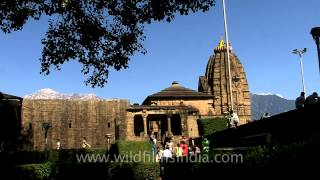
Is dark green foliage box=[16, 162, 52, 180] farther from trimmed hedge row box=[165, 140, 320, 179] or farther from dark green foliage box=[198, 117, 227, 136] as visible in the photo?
dark green foliage box=[198, 117, 227, 136]

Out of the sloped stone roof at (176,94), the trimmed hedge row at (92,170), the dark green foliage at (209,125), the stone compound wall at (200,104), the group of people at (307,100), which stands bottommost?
the trimmed hedge row at (92,170)

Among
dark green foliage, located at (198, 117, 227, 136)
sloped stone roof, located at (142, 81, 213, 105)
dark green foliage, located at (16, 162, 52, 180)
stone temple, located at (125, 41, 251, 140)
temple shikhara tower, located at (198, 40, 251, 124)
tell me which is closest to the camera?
dark green foliage, located at (16, 162, 52, 180)

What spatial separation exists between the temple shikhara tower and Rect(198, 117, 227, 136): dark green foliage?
21280 millimetres

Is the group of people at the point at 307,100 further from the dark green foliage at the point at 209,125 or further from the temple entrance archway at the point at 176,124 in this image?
the temple entrance archway at the point at 176,124

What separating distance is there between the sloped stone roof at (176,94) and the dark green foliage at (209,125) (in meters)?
11.6

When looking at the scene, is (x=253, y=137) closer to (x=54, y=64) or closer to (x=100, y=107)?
(x=54, y=64)

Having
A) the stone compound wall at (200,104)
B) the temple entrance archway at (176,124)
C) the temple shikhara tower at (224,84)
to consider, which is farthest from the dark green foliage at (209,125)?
the temple shikhara tower at (224,84)

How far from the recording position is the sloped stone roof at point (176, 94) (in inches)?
2491

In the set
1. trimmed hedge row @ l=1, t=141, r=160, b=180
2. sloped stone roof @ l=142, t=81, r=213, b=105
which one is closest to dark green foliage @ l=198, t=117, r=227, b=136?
sloped stone roof @ l=142, t=81, r=213, b=105

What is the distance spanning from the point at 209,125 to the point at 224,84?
2642 centimetres

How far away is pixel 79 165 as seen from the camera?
22844 millimetres

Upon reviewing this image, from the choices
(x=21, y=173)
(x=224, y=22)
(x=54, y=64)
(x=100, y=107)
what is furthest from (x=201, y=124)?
(x=54, y=64)

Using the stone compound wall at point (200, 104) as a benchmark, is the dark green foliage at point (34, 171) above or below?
below

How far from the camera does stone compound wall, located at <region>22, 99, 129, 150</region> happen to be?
50594mm
